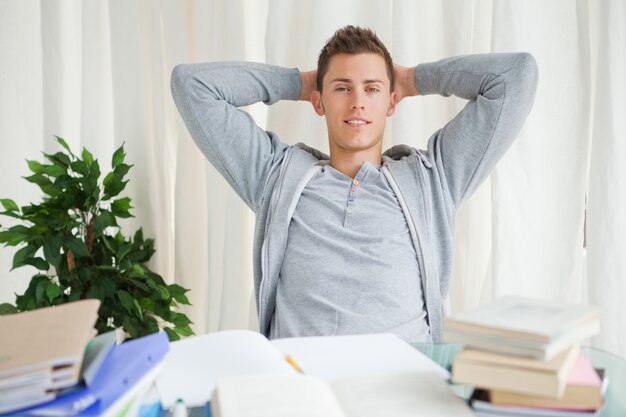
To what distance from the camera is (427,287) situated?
5.21 feet

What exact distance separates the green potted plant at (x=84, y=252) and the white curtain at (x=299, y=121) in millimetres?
236

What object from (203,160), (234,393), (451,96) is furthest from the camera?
(203,160)

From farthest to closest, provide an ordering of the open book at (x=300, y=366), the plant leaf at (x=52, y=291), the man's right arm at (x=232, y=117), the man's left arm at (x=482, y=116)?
1. the plant leaf at (x=52, y=291)
2. the man's right arm at (x=232, y=117)
3. the man's left arm at (x=482, y=116)
4. the open book at (x=300, y=366)

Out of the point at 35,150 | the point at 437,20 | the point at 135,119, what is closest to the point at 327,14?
the point at 437,20

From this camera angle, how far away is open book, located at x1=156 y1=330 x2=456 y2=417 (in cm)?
89

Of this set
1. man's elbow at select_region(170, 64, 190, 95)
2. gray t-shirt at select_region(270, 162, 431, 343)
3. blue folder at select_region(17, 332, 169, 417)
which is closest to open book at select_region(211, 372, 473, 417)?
blue folder at select_region(17, 332, 169, 417)

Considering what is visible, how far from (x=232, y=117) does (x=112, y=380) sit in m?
1.04

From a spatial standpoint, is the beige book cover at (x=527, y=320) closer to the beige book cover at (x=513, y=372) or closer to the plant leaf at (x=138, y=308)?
the beige book cover at (x=513, y=372)

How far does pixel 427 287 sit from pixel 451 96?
593mm

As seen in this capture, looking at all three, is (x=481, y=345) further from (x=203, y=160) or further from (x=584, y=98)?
(x=203, y=160)

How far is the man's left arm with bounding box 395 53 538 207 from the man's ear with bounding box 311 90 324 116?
29 centimetres

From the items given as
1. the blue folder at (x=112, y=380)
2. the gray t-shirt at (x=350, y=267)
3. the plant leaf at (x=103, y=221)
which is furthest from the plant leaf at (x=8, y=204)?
the blue folder at (x=112, y=380)

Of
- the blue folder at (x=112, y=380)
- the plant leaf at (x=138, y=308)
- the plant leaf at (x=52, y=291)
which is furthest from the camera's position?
the plant leaf at (x=138, y=308)

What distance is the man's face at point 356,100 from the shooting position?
5.49ft
